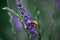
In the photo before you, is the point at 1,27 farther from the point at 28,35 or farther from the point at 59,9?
the point at 28,35

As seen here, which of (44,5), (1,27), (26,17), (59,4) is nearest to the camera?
(26,17)

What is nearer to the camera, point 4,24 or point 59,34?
point 59,34

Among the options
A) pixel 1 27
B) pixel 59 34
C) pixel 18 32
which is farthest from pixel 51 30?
pixel 1 27

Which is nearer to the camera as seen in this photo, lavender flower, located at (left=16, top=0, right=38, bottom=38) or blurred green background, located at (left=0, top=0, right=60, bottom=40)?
lavender flower, located at (left=16, top=0, right=38, bottom=38)

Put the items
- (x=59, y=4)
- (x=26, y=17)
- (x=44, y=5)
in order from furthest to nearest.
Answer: (x=44, y=5)
(x=59, y=4)
(x=26, y=17)

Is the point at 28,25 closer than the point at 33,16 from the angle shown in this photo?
Yes

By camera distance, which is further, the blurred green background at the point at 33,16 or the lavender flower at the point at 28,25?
the blurred green background at the point at 33,16

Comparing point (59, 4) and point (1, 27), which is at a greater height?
point (59, 4)

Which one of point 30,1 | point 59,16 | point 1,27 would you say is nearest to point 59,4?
point 59,16

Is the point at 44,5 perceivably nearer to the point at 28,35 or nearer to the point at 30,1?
the point at 30,1
